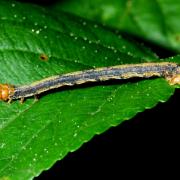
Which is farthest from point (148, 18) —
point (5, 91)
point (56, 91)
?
point (5, 91)

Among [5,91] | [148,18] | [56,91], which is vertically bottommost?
[5,91]

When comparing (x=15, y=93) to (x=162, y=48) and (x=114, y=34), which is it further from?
(x=162, y=48)

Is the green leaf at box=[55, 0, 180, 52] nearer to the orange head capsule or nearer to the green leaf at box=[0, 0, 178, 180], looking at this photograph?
the green leaf at box=[0, 0, 178, 180]

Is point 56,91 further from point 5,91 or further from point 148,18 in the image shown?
point 148,18

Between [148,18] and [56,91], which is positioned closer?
[56,91]

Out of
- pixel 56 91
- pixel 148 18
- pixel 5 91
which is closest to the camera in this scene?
pixel 5 91

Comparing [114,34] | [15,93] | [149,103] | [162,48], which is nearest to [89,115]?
[149,103]

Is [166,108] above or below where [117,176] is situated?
above
